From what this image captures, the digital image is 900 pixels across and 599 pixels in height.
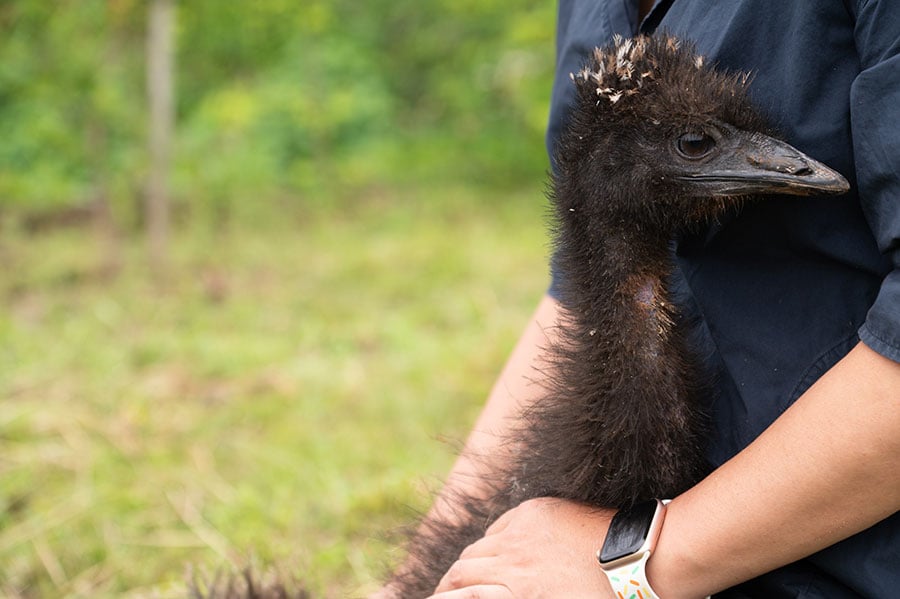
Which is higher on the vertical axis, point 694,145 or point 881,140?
point 881,140

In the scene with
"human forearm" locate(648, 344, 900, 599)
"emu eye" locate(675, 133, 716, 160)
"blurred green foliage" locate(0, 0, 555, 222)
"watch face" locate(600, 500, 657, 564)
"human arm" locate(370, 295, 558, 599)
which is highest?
"emu eye" locate(675, 133, 716, 160)

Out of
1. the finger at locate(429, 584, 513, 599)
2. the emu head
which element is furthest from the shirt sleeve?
the finger at locate(429, 584, 513, 599)

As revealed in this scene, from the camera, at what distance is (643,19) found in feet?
5.62

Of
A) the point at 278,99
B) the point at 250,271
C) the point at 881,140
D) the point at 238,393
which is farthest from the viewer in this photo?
the point at 278,99

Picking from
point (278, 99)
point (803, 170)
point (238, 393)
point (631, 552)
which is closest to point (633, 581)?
point (631, 552)

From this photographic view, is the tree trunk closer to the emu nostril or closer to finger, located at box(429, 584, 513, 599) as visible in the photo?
finger, located at box(429, 584, 513, 599)

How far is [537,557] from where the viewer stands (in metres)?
1.55

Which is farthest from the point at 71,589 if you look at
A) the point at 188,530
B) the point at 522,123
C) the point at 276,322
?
the point at 522,123

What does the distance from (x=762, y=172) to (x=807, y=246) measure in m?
0.14

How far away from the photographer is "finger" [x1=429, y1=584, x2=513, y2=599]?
154 cm

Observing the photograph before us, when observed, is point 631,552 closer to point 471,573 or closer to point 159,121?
point 471,573

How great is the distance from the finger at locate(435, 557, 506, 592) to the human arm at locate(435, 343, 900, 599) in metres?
0.02

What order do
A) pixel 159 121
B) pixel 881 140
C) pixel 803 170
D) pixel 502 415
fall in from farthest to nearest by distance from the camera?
pixel 159 121 < pixel 502 415 < pixel 803 170 < pixel 881 140

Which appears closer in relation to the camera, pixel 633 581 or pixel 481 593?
pixel 633 581
